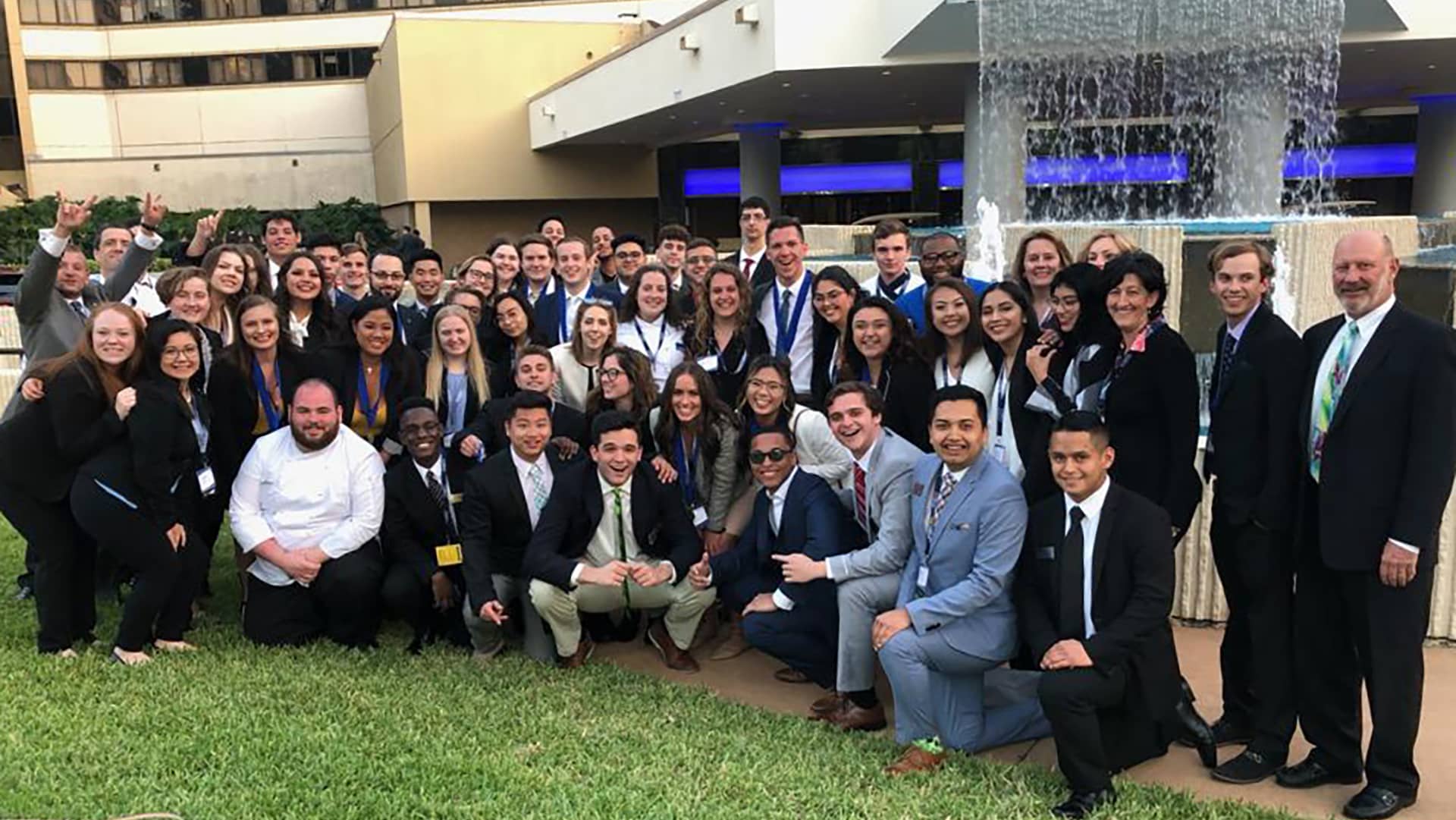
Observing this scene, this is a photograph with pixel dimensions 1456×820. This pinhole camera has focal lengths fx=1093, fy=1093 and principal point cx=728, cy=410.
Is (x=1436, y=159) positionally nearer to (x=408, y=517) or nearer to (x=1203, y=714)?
(x=1203, y=714)

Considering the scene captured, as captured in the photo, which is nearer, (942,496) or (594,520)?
(942,496)

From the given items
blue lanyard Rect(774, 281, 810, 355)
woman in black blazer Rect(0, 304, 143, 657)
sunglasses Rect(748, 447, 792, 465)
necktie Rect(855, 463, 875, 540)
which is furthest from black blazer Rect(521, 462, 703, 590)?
woman in black blazer Rect(0, 304, 143, 657)

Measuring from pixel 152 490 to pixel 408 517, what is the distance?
1178 millimetres

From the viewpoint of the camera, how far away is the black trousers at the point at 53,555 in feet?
17.0

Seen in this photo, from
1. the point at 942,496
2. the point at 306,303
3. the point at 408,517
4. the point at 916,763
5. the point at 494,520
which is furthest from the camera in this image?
the point at 306,303

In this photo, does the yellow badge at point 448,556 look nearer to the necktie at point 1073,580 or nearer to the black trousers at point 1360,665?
the necktie at point 1073,580

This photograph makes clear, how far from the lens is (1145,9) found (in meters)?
17.6

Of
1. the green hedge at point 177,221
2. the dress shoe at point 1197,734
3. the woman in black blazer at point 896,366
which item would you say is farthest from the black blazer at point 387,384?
the green hedge at point 177,221

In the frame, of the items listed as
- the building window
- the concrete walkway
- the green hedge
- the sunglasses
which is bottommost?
the concrete walkway

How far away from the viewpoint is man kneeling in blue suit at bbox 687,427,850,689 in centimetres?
484

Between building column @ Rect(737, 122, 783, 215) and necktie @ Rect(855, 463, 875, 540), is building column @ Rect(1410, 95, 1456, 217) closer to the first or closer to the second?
building column @ Rect(737, 122, 783, 215)

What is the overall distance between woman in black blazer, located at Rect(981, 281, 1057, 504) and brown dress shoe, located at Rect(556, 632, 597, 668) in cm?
217

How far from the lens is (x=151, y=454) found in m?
4.96

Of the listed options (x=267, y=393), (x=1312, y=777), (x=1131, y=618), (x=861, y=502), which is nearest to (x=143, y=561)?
(x=267, y=393)
